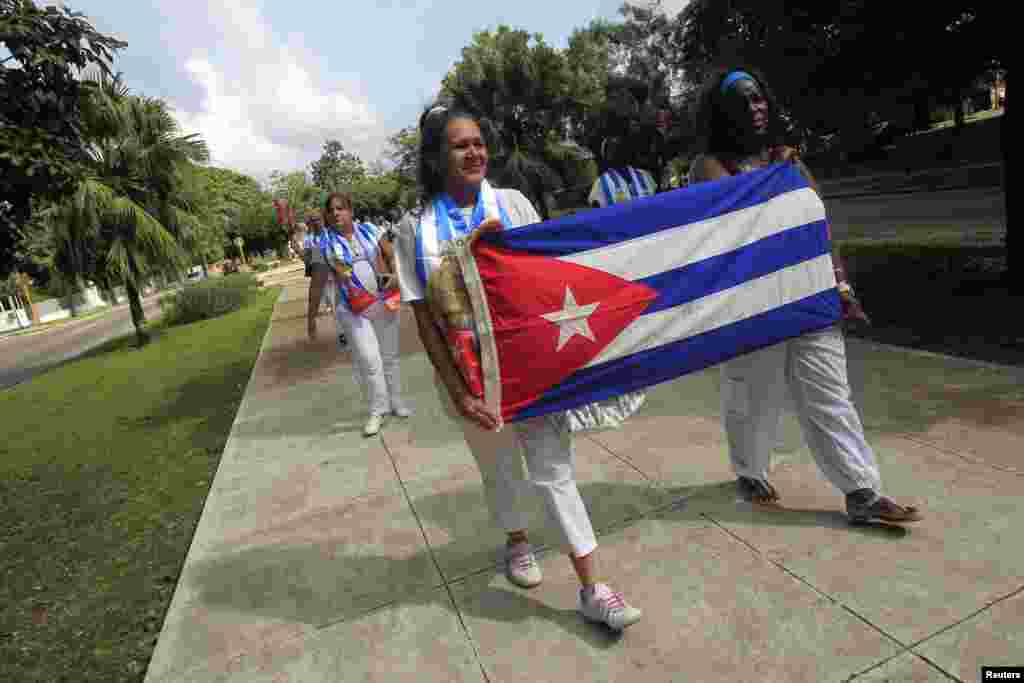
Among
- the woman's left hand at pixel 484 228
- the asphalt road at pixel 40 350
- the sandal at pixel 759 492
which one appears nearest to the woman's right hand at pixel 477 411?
the woman's left hand at pixel 484 228

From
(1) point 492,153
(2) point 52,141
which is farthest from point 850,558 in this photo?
(2) point 52,141

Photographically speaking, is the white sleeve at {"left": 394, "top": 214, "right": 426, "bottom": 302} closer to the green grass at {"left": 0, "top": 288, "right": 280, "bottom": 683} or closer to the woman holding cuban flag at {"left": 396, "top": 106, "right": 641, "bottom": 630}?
the woman holding cuban flag at {"left": 396, "top": 106, "right": 641, "bottom": 630}

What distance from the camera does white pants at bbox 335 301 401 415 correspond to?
4965 millimetres

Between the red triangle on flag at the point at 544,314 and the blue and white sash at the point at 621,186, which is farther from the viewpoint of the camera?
the blue and white sash at the point at 621,186

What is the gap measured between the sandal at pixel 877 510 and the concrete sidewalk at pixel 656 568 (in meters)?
0.06

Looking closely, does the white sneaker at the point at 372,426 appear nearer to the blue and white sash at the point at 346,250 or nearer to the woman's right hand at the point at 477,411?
the blue and white sash at the point at 346,250

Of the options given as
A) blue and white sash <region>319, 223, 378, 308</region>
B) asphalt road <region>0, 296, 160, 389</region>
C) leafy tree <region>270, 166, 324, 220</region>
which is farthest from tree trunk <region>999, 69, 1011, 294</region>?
leafy tree <region>270, 166, 324, 220</region>

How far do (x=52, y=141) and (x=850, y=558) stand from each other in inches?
188

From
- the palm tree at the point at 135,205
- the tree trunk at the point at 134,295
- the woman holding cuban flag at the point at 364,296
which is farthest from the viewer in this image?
the tree trunk at the point at 134,295

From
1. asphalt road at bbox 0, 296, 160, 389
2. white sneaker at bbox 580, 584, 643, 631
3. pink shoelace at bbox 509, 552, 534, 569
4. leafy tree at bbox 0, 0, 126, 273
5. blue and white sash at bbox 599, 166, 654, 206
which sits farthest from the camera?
asphalt road at bbox 0, 296, 160, 389

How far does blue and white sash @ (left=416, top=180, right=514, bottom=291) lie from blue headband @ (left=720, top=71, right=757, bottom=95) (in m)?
1.10

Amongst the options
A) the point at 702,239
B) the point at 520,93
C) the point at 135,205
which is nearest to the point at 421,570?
the point at 702,239

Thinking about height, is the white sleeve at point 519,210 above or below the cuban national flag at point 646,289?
above

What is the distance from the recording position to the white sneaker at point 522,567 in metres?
2.64
